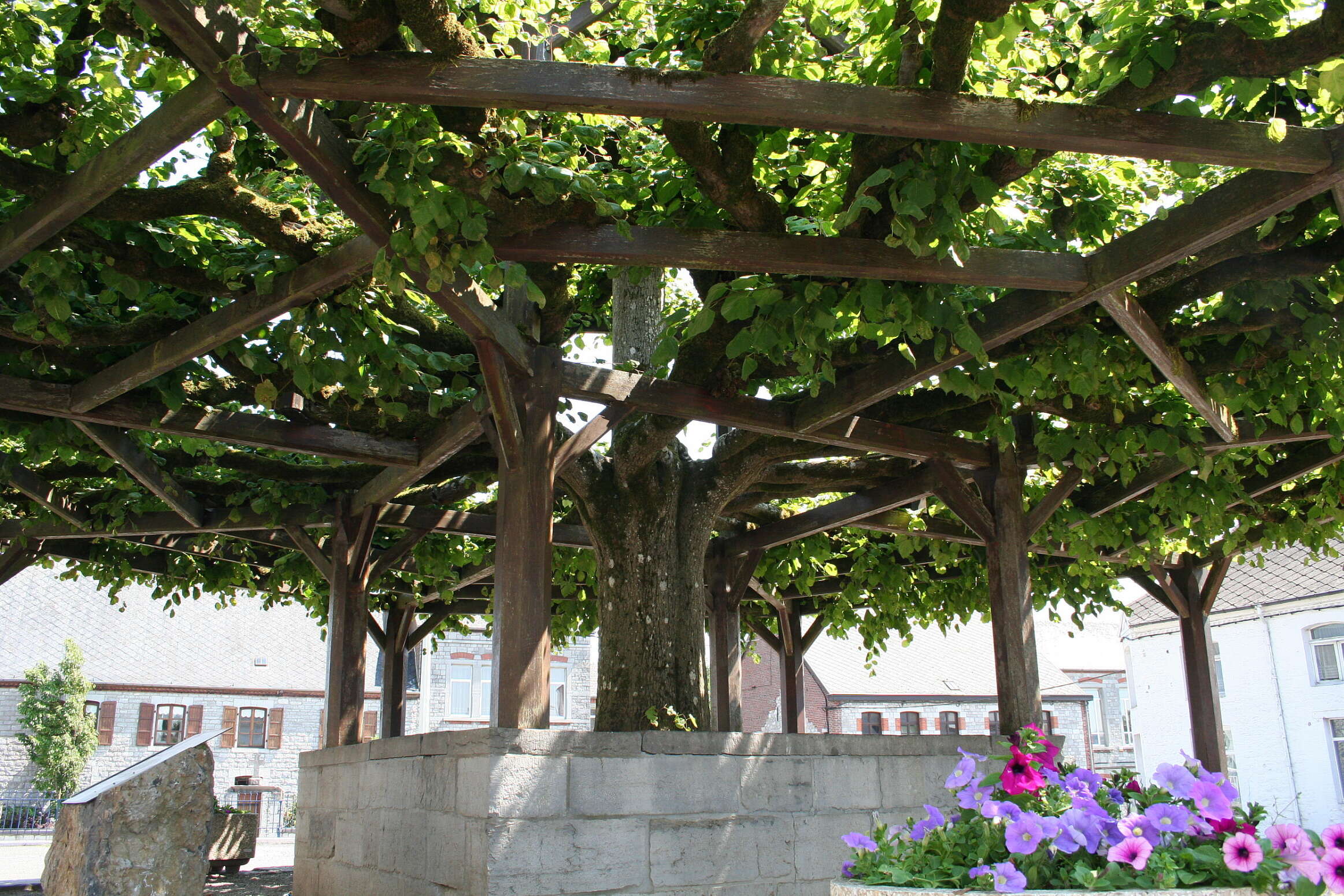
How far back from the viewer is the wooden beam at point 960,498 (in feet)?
22.2

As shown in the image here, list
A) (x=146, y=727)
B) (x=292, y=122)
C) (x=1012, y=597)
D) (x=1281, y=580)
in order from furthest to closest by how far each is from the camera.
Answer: (x=146, y=727) → (x=1281, y=580) → (x=1012, y=597) → (x=292, y=122)

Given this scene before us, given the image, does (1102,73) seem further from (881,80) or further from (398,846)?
(398,846)

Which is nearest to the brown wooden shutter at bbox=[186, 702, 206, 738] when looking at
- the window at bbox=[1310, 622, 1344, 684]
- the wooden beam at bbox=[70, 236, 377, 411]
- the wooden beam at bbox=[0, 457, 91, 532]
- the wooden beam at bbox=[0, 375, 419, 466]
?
the wooden beam at bbox=[0, 457, 91, 532]

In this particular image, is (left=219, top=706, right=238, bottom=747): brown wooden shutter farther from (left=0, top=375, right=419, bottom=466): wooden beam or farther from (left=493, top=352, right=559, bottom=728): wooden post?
(left=493, top=352, right=559, bottom=728): wooden post

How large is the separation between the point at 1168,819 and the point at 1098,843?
145 mm

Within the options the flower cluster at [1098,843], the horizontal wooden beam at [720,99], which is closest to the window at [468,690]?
the horizontal wooden beam at [720,99]

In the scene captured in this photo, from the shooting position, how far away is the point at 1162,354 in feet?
16.0

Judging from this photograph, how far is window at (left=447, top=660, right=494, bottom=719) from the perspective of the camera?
25.8 metres

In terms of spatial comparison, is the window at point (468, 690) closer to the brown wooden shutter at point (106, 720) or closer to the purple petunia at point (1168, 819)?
the brown wooden shutter at point (106, 720)

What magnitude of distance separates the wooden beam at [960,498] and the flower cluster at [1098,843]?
4349mm

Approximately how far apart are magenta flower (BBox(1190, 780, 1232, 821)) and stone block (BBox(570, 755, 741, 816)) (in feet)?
9.38

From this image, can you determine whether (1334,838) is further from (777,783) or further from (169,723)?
(169,723)

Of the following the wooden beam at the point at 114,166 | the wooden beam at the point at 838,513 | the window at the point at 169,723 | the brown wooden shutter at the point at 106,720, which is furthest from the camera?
the window at the point at 169,723

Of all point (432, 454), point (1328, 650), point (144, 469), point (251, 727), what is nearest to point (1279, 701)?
point (1328, 650)
